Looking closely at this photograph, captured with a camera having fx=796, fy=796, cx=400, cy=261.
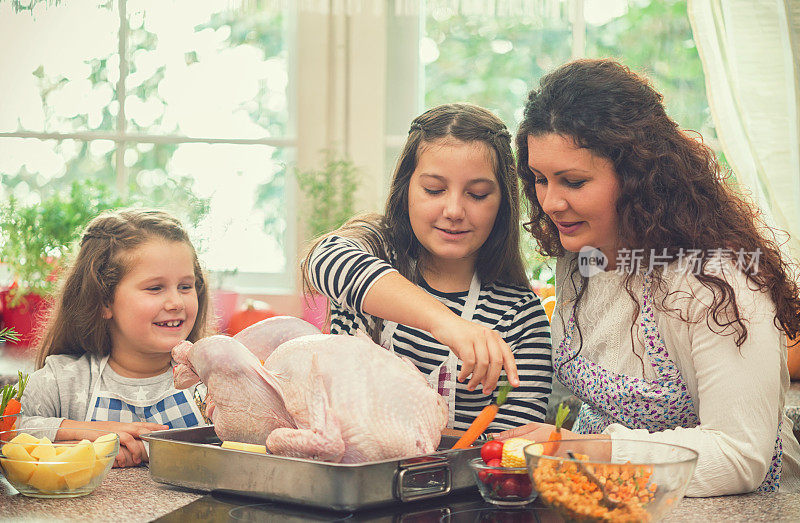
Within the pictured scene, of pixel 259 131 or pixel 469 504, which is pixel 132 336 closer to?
pixel 469 504

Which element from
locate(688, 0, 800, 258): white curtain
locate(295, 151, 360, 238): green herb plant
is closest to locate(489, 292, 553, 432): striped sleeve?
locate(295, 151, 360, 238): green herb plant

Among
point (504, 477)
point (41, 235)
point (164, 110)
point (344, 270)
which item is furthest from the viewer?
point (164, 110)

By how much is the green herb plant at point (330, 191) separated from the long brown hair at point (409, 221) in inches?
49.2

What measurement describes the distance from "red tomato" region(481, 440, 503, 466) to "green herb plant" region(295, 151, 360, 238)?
1859 millimetres

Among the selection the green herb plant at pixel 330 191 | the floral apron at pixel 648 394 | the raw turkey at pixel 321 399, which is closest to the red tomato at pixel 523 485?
the raw turkey at pixel 321 399

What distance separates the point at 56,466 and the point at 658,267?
34.3 inches

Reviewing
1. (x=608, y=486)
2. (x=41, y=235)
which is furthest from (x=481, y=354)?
(x=41, y=235)

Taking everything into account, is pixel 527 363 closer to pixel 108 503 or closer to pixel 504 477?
pixel 504 477

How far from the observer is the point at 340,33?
→ 2.77m

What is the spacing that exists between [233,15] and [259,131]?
422mm

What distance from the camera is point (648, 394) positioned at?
1.17 metres

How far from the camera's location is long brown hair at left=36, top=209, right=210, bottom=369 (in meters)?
1.52

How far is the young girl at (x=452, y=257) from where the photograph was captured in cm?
129

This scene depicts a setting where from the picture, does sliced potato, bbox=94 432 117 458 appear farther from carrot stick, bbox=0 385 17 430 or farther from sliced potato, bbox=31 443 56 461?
carrot stick, bbox=0 385 17 430
